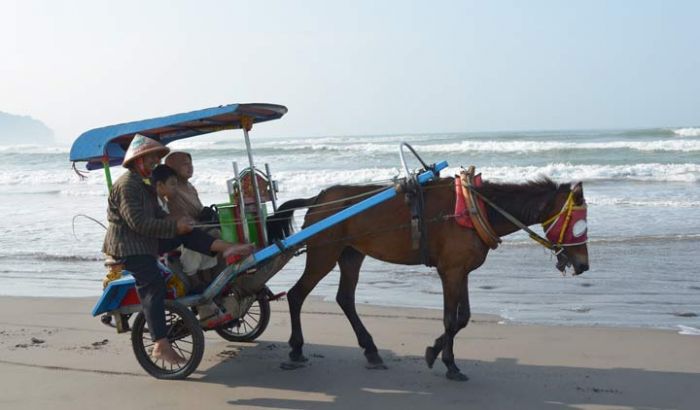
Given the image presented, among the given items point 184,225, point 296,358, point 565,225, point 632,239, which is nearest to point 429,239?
point 565,225

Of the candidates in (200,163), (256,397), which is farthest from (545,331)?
(200,163)

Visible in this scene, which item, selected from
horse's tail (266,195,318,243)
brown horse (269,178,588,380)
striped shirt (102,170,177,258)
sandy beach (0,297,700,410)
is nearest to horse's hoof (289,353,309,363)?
brown horse (269,178,588,380)

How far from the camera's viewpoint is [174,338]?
5055mm

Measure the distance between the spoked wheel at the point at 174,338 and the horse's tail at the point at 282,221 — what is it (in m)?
0.90

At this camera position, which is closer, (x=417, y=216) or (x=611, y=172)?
(x=417, y=216)

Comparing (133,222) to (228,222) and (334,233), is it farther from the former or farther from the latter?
(334,233)

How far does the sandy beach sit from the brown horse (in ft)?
0.94

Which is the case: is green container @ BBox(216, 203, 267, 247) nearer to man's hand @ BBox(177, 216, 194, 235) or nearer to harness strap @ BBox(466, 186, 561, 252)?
man's hand @ BBox(177, 216, 194, 235)

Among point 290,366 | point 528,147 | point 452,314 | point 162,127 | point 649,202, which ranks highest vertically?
point 162,127

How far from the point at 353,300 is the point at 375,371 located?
620 mm

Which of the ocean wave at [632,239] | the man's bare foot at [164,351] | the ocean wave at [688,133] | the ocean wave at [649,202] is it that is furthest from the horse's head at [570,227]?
the ocean wave at [688,133]

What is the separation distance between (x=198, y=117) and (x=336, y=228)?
1.30 meters

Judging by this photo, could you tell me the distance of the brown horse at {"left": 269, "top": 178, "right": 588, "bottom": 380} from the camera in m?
4.91

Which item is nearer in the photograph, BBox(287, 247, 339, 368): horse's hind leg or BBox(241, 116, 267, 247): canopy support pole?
BBox(241, 116, 267, 247): canopy support pole
